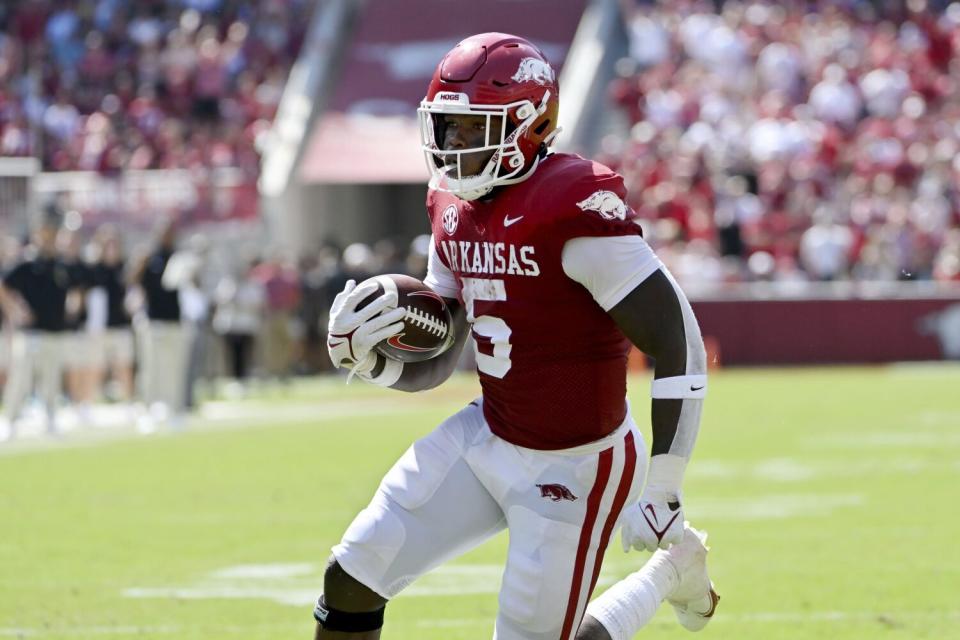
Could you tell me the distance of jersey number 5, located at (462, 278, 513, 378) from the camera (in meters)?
4.28

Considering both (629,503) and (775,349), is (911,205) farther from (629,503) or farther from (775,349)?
(629,503)

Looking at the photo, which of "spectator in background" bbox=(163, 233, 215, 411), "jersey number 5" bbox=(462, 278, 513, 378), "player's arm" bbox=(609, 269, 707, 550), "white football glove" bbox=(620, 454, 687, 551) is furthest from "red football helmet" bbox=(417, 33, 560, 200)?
"spectator in background" bbox=(163, 233, 215, 411)

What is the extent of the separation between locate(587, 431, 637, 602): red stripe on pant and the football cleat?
1.04 feet

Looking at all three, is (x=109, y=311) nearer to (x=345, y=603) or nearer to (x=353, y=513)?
(x=353, y=513)

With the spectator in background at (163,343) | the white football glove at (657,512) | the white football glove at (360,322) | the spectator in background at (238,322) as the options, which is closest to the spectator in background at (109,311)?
the spectator in background at (163,343)

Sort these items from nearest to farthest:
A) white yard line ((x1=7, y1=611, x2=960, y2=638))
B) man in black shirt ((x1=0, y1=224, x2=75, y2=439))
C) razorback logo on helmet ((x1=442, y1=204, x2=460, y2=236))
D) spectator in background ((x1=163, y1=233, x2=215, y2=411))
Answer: razorback logo on helmet ((x1=442, y1=204, x2=460, y2=236)), white yard line ((x1=7, y1=611, x2=960, y2=638)), man in black shirt ((x1=0, y1=224, x2=75, y2=439)), spectator in background ((x1=163, y1=233, x2=215, y2=411))

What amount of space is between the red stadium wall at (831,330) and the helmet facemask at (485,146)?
53.7 ft

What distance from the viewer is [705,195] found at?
70.0 ft

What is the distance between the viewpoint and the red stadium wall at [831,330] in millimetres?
20547

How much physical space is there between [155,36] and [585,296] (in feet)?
83.0

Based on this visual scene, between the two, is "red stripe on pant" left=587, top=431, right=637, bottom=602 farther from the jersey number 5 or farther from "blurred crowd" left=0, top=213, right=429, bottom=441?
"blurred crowd" left=0, top=213, right=429, bottom=441

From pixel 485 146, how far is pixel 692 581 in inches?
54.4

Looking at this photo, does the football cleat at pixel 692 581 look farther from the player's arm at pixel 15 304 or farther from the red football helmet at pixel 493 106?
the player's arm at pixel 15 304

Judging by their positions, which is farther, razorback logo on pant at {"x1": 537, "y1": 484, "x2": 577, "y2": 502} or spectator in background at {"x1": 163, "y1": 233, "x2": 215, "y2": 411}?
spectator in background at {"x1": 163, "y1": 233, "x2": 215, "y2": 411}
